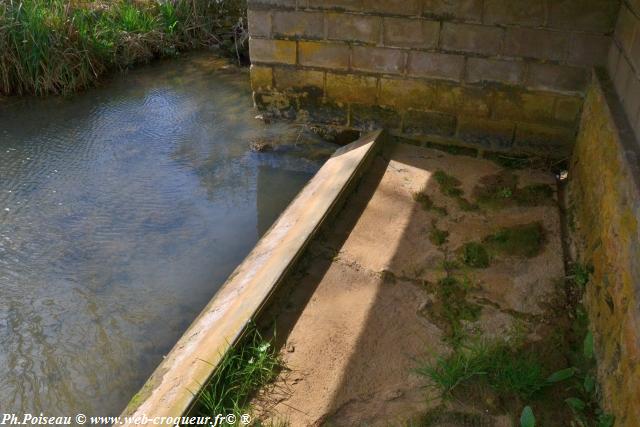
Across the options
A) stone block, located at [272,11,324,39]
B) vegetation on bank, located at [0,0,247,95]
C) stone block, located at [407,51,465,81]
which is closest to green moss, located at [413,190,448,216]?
stone block, located at [407,51,465,81]

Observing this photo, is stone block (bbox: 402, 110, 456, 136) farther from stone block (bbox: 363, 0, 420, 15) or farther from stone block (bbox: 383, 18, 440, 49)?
stone block (bbox: 363, 0, 420, 15)

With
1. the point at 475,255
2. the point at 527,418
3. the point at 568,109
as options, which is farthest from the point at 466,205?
the point at 527,418

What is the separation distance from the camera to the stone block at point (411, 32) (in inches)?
143

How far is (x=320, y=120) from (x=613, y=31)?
6.45 feet

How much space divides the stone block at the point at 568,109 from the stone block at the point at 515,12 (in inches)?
19.9

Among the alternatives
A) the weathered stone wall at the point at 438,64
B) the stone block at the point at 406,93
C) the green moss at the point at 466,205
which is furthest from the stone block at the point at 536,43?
the green moss at the point at 466,205

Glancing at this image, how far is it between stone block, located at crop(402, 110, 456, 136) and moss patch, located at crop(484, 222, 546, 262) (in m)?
1.13

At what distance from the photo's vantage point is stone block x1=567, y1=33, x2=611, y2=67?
3332mm

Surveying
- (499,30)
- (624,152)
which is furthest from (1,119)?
(624,152)

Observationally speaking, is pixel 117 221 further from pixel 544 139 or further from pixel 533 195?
pixel 544 139

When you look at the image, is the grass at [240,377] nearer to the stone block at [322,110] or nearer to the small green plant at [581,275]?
the small green plant at [581,275]

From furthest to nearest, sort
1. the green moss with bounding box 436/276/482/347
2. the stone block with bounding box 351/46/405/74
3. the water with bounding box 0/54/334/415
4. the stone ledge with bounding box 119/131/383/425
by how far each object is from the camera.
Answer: the stone block with bounding box 351/46/405/74 → the water with bounding box 0/54/334/415 → the green moss with bounding box 436/276/482/347 → the stone ledge with bounding box 119/131/383/425

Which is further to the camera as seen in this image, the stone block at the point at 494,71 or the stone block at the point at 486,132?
the stone block at the point at 486,132

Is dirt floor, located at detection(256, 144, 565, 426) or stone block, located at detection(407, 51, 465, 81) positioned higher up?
stone block, located at detection(407, 51, 465, 81)
